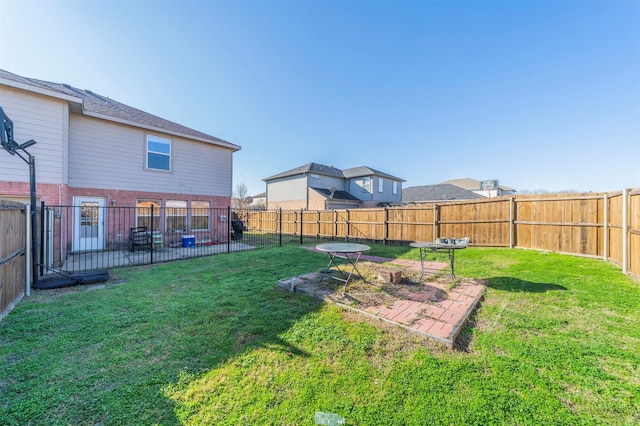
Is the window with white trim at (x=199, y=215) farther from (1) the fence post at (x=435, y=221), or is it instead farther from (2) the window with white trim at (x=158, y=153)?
(1) the fence post at (x=435, y=221)

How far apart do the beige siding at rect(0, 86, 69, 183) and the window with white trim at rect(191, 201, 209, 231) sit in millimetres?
4484

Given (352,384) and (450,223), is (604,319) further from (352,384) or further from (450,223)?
(450,223)

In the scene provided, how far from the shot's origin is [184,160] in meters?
11.0

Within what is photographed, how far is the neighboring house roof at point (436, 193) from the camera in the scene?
2795 cm

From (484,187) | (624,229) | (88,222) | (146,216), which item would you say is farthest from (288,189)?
(484,187)

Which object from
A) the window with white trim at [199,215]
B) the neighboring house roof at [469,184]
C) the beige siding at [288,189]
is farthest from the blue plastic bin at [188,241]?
the neighboring house roof at [469,184]

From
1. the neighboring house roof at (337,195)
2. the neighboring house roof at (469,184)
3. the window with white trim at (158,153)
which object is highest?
the neighboring house roof at (469,184)

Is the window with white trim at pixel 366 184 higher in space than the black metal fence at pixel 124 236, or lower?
higher

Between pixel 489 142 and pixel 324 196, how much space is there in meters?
13.3

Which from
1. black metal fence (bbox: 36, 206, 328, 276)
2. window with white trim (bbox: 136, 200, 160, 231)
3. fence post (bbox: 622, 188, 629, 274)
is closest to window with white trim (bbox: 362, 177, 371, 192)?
black metal fence (bbox: 36, 206, 328, 276)

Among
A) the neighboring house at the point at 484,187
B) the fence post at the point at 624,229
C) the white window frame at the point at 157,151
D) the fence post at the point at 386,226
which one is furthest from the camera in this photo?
the neighboring house at the point at 484,187

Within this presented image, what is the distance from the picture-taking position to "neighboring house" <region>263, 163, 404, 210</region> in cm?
2227

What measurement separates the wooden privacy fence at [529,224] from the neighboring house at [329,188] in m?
9.02

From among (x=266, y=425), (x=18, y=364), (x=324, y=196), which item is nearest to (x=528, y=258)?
(x=266, y=425)
